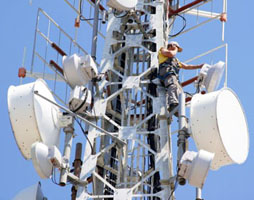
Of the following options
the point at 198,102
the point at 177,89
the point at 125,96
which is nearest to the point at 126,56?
the point at 125,96

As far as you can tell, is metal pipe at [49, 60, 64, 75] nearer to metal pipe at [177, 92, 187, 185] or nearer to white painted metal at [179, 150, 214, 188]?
metal pipe at [177, 92, 187, 185]

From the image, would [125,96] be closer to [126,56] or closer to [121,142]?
[126,56]

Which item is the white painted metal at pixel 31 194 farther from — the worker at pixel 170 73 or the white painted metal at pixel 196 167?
the worker at pixel 170 73

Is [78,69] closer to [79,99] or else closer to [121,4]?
[79,99]

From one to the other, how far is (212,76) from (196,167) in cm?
289

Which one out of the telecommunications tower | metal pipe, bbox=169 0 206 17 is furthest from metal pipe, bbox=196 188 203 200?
metal pipe, bbox=169 0 206 17

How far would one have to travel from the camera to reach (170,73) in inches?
710

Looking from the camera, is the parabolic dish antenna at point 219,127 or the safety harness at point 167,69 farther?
the safety harness at point 167,69

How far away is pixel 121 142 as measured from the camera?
17.4 m

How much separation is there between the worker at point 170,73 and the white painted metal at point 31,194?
126 inches

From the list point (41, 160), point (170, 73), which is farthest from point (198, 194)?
point (170, 73)

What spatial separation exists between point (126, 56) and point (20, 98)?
3823mm

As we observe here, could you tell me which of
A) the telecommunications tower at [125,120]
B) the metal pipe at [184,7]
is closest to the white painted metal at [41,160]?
the telecommunications tower at [125,120]

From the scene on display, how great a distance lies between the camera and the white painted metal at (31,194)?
16.2m
